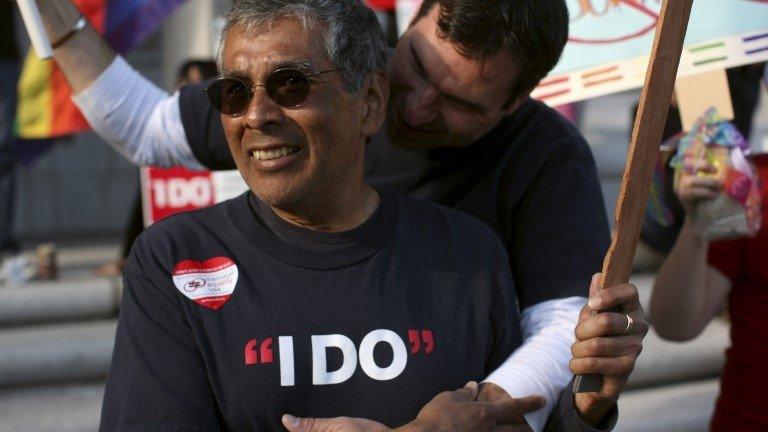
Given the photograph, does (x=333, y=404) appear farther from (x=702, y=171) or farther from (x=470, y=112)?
(x=702, y=171)

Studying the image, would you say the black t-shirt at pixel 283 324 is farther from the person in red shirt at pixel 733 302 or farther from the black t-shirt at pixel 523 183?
the person in red shirt at pixel 733 302

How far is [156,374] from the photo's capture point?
1.92m

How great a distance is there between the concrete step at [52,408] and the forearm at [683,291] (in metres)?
2.18

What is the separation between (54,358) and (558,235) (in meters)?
2.72

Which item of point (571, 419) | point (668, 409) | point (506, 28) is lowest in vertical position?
point (668, 409)

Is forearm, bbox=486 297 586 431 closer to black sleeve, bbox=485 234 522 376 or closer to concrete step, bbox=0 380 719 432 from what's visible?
black sleeve, bbox=485 234 522 376

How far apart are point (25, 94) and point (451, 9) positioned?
2.61 m

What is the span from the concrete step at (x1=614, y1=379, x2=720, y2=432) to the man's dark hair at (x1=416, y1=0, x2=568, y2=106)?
7.75ft

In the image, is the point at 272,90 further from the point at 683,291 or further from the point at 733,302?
the point at 733,302

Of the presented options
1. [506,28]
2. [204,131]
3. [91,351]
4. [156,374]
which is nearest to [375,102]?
[506,28]

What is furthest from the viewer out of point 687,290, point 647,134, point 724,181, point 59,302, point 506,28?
point 59,302

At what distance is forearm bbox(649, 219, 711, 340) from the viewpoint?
2.87 meters

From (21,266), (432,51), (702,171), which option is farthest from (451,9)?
(21,266)

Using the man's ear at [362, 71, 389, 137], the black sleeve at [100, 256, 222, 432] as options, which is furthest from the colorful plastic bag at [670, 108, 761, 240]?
the black sleeve at [100, 256, 222, 432]
